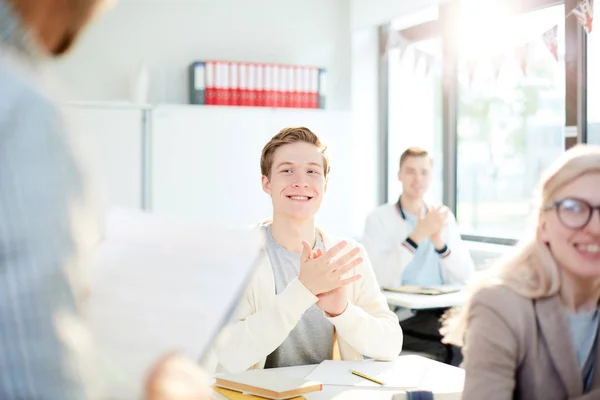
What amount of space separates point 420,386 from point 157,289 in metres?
1.47

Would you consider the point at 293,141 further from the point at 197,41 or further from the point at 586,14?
the point at 197,41

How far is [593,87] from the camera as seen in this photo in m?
4.06

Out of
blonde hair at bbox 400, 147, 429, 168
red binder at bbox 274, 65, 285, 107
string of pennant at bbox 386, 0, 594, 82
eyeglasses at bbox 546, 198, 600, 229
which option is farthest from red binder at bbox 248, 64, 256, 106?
eyeglasses at bbox 546, 198, 600, 229

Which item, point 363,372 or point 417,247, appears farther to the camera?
point 417,247

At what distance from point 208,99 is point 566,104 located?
2.60 metres

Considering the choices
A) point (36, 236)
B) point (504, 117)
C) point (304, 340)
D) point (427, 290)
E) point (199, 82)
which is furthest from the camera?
point (199, 82)

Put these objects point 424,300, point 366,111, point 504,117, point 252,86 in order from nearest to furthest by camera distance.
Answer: point 424,300, point 504,117, point 252,86, point 366,111

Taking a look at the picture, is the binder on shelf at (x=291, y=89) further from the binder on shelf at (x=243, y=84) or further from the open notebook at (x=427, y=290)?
the open notebook at (x=427, y=290)

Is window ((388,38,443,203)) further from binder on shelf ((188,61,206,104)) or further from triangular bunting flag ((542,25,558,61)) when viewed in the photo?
binder on shelf ((188,61,206,104))

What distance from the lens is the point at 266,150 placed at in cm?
239

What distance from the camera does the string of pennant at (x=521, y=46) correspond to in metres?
3.92

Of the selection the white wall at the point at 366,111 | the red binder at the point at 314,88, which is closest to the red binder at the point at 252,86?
the red binder at the point at 314,88

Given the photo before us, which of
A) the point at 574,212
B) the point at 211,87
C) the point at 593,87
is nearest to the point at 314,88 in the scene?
the point at 211,87

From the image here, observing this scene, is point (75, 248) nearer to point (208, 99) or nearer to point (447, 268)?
point (447, 268)
